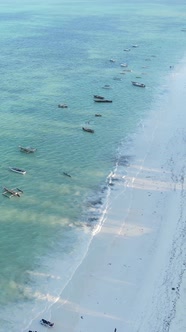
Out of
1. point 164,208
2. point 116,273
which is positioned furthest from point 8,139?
point 116,273

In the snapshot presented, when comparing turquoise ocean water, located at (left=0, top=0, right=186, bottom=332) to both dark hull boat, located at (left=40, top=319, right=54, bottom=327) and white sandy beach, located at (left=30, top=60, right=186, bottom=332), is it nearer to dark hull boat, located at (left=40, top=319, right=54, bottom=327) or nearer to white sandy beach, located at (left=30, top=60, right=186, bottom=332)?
dark hull boat, located at (left=40, top=319, right=54, bottom=327)

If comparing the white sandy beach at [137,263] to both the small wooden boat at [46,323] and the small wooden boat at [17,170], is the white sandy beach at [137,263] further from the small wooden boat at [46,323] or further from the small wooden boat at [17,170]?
the small wooden boat at [17,170]

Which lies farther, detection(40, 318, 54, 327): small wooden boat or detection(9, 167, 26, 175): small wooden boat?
detection(9, 167, 26, 175): small wooden boat

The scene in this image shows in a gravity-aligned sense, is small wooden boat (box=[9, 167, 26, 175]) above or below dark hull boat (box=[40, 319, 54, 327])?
above

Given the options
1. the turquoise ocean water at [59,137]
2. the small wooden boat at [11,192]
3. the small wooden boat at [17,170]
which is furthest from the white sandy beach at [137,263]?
the small wooden boat at [17,170]

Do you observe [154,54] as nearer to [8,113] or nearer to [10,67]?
[10,67]

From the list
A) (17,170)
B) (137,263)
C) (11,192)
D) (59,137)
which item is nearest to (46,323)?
(137,263)

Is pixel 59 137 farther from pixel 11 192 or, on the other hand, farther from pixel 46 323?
pixel 46 323

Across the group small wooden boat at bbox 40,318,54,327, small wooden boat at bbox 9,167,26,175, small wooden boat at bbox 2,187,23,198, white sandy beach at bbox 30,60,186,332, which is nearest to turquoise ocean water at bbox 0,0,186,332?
small wooden boat at bbox 9,167,26,175
